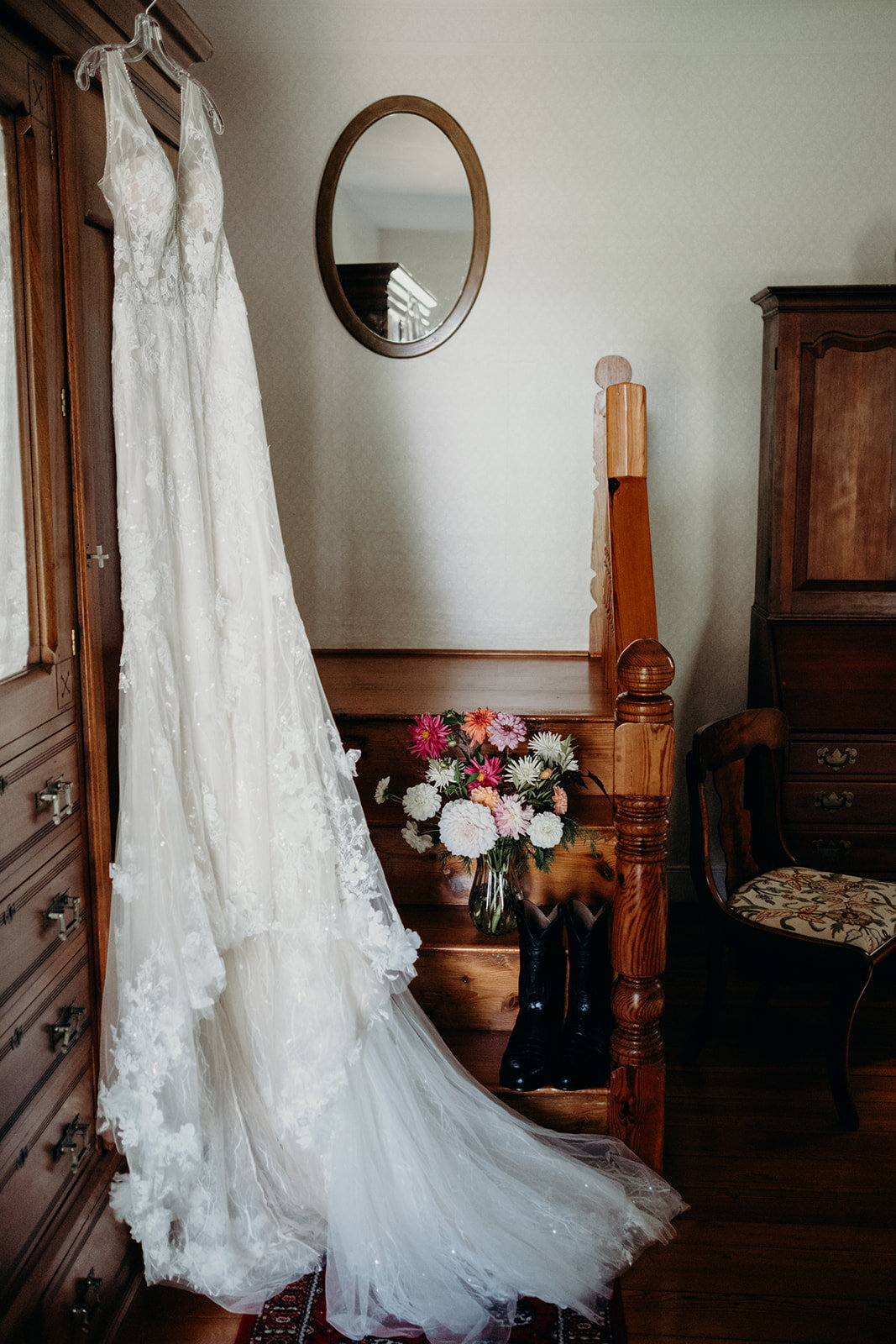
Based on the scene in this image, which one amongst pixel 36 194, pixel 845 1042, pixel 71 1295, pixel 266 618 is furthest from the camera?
pixel 845 1042

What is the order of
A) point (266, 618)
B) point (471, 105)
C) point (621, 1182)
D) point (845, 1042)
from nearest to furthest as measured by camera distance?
1. point (266, 618)
2. point (621, 1182)
3. point (845, 1042)
4. point (471, 105)

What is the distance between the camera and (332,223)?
3465 millimetres

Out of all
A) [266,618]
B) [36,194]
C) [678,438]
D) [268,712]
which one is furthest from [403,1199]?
[678,438]

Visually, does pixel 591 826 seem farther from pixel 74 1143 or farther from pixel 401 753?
pixel 74 1143

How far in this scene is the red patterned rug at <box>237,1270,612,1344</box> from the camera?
1844mm

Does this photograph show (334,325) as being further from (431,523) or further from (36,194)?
(36,194)

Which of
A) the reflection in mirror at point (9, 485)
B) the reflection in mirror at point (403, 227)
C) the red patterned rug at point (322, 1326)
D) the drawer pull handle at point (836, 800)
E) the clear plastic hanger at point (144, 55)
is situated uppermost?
the reflection in mirror at point (403, 227)

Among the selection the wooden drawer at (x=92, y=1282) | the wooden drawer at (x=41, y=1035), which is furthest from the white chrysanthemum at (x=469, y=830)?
the wooden drawer at (x=92, y=1282)

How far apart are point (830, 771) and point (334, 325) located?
2.10 metres

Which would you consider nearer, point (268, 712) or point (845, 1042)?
point (268, 712)

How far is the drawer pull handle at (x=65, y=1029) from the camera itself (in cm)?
162

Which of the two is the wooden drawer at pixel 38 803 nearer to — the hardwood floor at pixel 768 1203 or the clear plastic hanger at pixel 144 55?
the hardwood floor at pixel 768 1203

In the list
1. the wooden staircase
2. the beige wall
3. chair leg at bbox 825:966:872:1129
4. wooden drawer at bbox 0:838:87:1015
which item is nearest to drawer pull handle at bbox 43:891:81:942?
wooden drawer at bbox 0:838:87:1015

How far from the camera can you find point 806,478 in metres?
3.16
